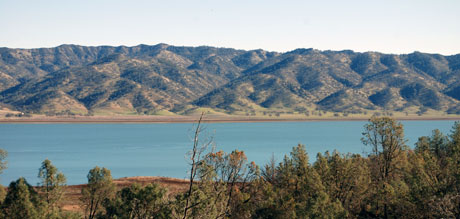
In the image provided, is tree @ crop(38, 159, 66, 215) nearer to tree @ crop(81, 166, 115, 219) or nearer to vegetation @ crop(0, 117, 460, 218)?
vegetation @ crop(0, 117, 460, 218)

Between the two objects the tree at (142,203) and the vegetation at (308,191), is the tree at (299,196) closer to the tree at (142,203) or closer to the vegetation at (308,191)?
the vegetation at (308,191)

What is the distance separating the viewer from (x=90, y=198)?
67.3m

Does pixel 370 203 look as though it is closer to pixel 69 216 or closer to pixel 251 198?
pixel 251 198

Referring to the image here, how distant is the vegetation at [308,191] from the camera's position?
158 ft

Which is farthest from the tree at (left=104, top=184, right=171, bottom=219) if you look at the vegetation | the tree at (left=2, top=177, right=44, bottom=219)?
the tree at (left=2, top=177, right=44, bottom=219)

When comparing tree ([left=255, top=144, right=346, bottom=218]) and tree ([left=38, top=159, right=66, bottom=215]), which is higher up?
tree ([left=38, top=159, right=66, bottom=215])

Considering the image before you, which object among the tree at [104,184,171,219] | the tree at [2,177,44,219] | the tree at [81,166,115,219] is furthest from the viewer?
the tree at [81,166,115,219]

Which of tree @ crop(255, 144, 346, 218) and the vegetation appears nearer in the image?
the vegetation

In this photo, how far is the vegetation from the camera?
48.1m

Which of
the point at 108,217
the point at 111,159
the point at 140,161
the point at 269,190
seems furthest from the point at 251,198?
the point at 111,159

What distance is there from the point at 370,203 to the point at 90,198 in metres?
42.2

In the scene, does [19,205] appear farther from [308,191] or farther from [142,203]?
[308,191]

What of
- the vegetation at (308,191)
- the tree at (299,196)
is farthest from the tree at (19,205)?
the tree at (299,196)

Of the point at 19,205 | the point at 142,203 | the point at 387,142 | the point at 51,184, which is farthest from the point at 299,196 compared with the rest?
the point at 19,205
